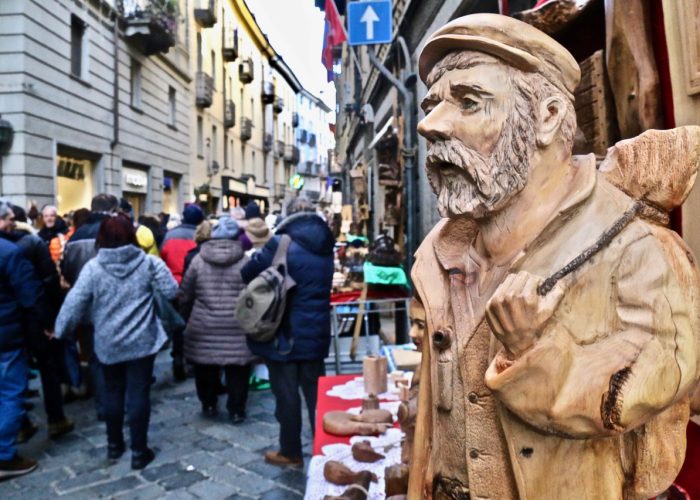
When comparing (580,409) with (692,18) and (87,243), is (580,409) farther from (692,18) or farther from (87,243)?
(87,243)

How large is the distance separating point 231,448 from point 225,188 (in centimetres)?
2197

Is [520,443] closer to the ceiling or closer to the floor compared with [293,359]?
closer to the ceiling

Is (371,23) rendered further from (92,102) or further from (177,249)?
(92,102)

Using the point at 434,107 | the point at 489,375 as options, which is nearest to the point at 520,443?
the point at 489,375

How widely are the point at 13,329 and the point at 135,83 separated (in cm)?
1296

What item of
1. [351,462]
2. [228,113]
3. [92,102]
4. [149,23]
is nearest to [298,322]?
[351,462]

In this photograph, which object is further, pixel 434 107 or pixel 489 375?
pixel 434 107

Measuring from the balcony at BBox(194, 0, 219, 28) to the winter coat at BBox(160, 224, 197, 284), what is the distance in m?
17.4

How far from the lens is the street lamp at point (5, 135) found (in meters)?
9.25

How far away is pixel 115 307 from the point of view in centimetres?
399

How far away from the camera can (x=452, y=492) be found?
1203mm

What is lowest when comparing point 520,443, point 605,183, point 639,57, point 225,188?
point 520,443

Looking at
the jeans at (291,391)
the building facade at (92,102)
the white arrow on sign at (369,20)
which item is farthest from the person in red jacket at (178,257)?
the building facade at (92,102)

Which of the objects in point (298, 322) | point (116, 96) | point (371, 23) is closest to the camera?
point (298, 322)
